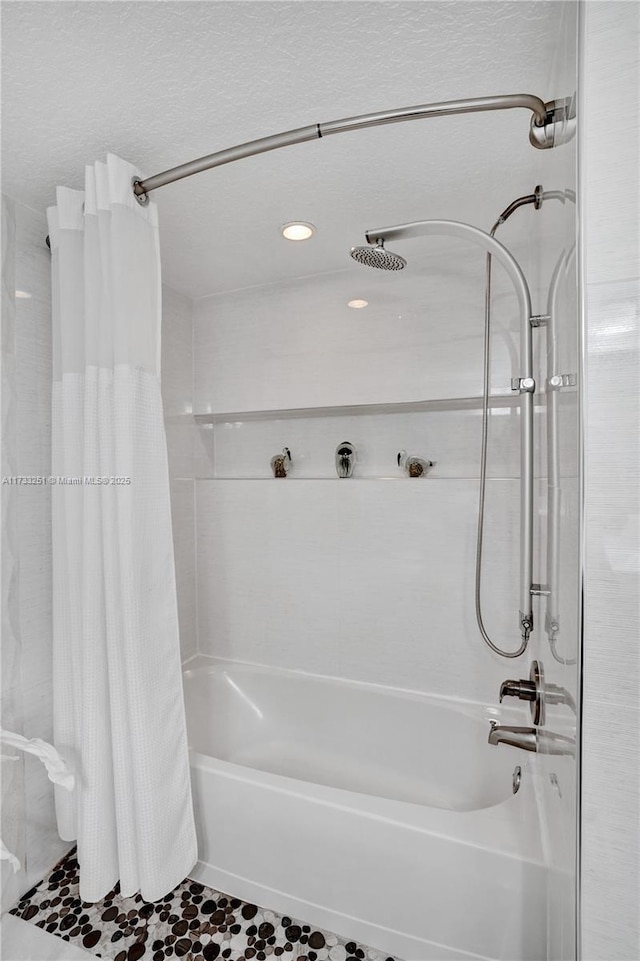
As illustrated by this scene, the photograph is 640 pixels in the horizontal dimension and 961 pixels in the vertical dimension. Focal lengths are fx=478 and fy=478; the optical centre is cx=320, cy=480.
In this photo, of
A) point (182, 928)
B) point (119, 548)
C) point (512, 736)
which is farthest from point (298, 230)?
point (182, 928)

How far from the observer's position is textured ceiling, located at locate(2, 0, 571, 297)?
0.92 m

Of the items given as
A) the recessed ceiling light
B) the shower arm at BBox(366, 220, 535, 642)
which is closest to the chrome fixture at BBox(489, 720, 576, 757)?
the shower arm at BBox(366, 220, 535, 642)

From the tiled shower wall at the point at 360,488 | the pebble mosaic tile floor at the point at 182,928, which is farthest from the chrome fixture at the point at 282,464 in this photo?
the pebble mosaic tile floor at the point at 182,928

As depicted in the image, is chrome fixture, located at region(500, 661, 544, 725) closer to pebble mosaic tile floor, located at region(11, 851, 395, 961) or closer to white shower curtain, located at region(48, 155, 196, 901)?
pebble mosaic tile floor, located at region(11, 851, 395, 961)

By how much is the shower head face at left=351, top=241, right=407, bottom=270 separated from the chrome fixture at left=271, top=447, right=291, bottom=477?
3.91ft

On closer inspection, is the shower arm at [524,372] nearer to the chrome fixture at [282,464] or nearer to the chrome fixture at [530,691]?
the chrome fixture at [530,691]

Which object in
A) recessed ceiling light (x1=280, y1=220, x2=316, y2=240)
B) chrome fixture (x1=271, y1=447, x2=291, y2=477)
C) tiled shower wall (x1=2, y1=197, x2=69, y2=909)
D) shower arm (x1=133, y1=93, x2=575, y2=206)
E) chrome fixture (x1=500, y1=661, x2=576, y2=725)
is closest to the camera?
shower arm (x1=133, y1=93, x2=575, y2=206)

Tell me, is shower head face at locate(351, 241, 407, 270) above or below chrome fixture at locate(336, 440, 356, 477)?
above

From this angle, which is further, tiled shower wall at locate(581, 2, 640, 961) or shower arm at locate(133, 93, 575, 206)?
shower arm at locate(133, 93, 575, 206)

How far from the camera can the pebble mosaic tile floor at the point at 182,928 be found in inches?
52.6

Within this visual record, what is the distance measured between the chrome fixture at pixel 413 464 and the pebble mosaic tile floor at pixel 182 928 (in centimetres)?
156

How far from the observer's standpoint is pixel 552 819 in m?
1.08

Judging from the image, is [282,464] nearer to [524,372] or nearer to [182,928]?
[524,372]

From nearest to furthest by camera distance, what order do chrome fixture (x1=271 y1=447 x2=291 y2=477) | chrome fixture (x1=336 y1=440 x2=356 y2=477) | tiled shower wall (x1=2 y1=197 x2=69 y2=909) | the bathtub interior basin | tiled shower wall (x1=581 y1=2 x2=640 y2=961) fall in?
1. tiled shower wall (x1=581 y1=2 x2=640 y2=961)
2. tiled shower wall (x1=2 y1=197 x2=69 y2=909)
3. the bathtub interior basin
4. chrome fixture (x1=336 y1=440 x2=356 y2=477)
5. chrome fixture (x1=271 y1=447 x2=291 y2=477)
